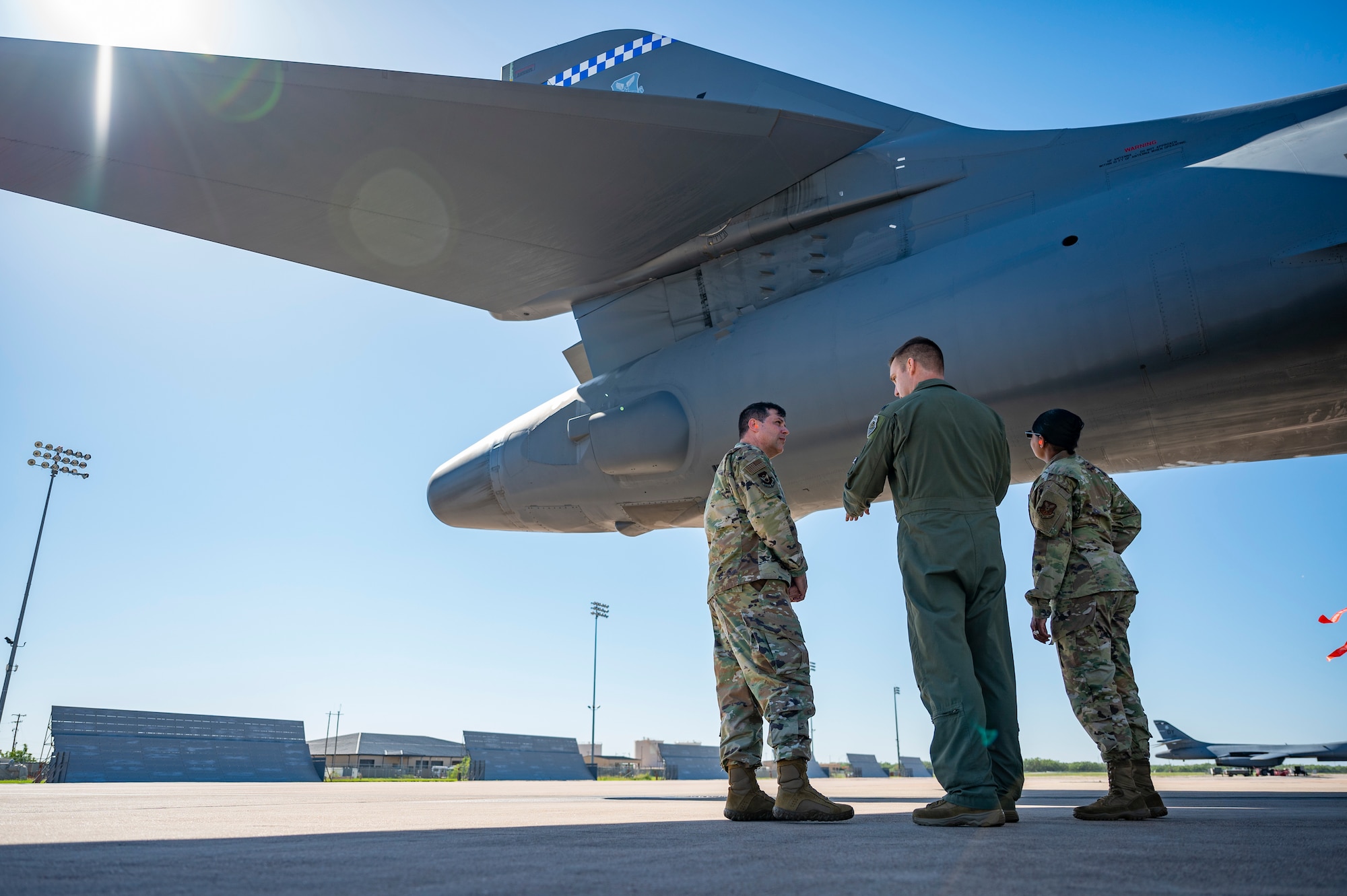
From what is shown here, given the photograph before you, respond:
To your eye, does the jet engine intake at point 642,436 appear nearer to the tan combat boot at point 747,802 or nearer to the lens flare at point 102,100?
the tan combat boot at point 747,802

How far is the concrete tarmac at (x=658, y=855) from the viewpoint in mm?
1610

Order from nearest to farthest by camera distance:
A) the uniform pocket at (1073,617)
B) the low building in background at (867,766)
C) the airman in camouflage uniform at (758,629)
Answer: the airman in camouflage uniform at (758,629)
the uniform pocket at (1073,617)
the low building in background at (867,766)

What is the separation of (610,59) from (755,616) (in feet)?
23.3

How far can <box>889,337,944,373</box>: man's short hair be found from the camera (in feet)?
11.4

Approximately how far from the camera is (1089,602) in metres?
3.82

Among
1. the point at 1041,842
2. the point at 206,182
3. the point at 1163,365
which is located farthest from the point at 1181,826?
the point at 206,182

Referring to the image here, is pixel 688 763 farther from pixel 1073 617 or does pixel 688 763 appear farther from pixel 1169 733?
pixel 1169 733

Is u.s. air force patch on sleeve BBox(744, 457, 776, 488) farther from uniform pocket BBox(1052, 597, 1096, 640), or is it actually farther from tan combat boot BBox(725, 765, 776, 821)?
uniform pocket BBox(1052, 597, 1096, 640)

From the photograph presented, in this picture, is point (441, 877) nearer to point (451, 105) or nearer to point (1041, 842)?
point (1041, 842)

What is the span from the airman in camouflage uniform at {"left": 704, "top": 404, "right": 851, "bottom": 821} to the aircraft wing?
3.43 m

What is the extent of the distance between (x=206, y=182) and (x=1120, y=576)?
20.8ft

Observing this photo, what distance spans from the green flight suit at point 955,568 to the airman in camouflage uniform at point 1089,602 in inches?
23.0

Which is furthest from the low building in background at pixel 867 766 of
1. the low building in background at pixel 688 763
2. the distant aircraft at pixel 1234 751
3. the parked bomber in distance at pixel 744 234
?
the parked bomber in distance at pixel 744 234

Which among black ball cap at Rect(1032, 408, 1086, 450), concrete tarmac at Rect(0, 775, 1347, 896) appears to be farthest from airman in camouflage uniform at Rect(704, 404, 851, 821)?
black ball cap at Rect(1032, 408, 1086, 450)
